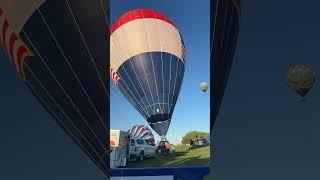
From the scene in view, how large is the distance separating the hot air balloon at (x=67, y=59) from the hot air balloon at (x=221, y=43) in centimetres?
262

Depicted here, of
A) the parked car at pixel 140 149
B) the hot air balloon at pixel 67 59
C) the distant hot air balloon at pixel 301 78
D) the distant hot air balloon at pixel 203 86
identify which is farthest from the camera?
the distant hot air balloon at pixel 203 86

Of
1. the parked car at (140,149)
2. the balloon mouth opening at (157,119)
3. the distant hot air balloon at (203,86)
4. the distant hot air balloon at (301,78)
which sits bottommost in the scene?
the parked car at (140,149)

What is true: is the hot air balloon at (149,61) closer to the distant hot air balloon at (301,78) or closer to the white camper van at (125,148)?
the white camper van at (125,148)

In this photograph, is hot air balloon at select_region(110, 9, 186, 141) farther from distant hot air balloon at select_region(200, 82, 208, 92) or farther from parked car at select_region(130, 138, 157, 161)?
distant hot air balloon at select_region(200, 82, 208, 92)

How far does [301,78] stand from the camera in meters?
12.8

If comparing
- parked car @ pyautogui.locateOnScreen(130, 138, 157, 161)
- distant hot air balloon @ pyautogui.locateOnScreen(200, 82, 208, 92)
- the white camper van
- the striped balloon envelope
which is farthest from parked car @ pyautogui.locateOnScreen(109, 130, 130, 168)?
the striped balloon envelope

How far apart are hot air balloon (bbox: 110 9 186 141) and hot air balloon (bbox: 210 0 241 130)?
8867 millimetres

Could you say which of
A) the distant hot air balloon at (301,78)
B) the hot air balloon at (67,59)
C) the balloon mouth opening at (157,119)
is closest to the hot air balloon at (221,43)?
the hot air balloon at (67,59)

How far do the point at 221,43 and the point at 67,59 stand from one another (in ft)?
11.8

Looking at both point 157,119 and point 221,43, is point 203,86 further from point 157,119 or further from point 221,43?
point 221,43

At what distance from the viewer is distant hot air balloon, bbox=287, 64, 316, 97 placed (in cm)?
1268

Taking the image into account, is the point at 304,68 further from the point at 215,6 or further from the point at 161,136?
the point at 161,136

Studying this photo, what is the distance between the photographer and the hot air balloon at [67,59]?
8875 mm

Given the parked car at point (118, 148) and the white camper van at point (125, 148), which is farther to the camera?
the white camper van at point (125, 148)
